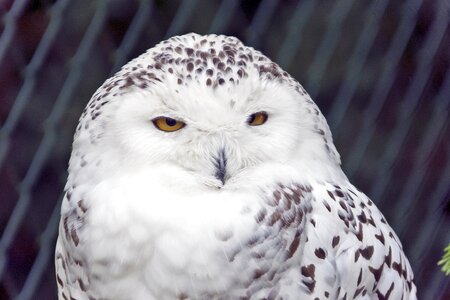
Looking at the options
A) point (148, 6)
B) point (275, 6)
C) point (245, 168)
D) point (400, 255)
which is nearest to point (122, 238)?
point (245, 168)

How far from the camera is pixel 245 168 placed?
5.63 feet

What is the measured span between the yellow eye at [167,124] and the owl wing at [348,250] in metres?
0.26

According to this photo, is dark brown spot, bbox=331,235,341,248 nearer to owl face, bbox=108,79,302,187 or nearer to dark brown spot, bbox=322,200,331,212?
dark brown spot, bbox=322,200,331,212

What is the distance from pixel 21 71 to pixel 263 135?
67 cm

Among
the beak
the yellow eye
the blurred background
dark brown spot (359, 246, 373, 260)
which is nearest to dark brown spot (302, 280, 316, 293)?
dark brown spot (359, 246, 373, 260)

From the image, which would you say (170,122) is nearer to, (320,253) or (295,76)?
(320,253)

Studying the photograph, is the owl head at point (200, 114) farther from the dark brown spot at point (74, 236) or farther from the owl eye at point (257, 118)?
the dark brown spot at point (74, 236)

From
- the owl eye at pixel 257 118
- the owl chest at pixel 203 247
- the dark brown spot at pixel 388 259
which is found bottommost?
the owl chest at pixel 203 247

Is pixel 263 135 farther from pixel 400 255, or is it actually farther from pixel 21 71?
pixel 21 71

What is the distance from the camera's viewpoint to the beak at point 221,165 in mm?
1658

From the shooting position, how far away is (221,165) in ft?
5.45

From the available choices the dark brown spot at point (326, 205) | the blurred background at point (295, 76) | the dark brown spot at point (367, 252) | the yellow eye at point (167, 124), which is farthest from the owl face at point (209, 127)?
the blurred background at point (295, 76)

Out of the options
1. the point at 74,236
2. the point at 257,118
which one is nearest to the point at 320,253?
the point at 257,118

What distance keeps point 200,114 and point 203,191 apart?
14 centimetres
